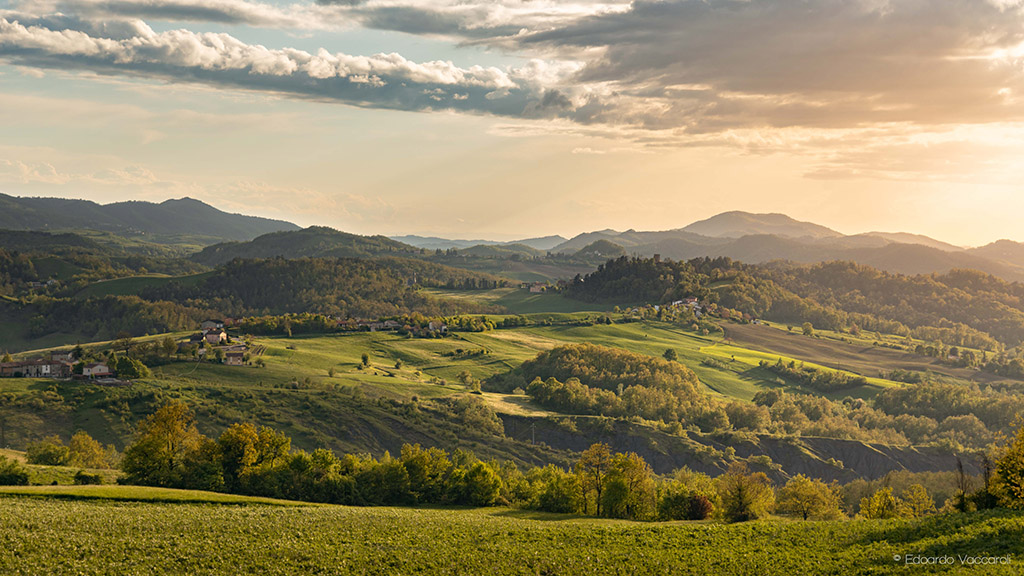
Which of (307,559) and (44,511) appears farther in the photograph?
(44,511)

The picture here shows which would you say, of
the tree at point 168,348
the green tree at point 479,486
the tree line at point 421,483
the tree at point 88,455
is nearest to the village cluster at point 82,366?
the tree at point 168,348

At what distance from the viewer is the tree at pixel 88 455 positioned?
90.3 m

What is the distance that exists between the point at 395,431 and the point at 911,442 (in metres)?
135

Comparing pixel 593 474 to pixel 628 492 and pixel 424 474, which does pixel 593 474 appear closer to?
pixel 628 492

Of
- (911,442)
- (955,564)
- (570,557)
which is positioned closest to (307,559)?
(570,557)

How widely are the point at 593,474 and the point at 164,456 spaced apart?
1683 inches

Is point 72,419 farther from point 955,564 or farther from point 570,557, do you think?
point 955,564

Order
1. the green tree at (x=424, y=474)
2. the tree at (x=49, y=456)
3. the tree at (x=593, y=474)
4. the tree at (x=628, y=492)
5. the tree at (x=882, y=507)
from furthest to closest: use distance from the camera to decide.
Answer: the tree at (x=49, y=456), the green tree at (x=424, y=474), the tree at (x=593, y=474), the tree at (x=628, y=492), the tree at (x=882, y=507)

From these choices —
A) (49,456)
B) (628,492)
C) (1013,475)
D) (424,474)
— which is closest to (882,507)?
(1013,475)

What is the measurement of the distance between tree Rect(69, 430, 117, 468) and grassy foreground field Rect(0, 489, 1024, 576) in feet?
134

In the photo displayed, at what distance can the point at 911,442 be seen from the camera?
18412 centimetres

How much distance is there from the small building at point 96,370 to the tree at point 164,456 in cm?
9686

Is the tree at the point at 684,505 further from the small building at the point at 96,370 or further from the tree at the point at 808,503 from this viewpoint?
the small building at the point at 96,370

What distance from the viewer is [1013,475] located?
50.0 m
